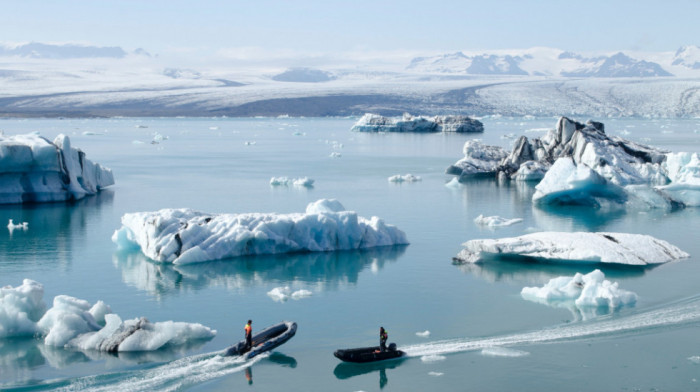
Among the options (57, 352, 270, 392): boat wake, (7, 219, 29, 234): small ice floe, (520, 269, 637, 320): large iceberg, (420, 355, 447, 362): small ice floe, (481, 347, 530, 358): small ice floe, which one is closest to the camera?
(57, 352, 270, 392): boat wake

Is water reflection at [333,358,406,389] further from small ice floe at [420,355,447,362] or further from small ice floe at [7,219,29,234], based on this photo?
small ice floe at [7,219,29,234]

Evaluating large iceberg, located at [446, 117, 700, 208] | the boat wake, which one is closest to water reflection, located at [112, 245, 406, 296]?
the boat wake

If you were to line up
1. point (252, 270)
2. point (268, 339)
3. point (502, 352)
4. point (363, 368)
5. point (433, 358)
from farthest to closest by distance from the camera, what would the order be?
Answer: point (252, 270) → point (268, 339) → point (502, 352) → point (433, 358) → point (363, 368)

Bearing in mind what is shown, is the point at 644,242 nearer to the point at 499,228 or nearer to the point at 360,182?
the point at 499,228

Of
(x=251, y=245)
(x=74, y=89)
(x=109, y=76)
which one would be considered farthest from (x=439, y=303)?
(x=109, y=76)

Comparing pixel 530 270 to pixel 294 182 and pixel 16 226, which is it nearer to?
pixel 16 226

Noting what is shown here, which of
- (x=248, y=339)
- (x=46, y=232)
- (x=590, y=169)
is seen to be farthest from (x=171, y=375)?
(x=590, y=169)

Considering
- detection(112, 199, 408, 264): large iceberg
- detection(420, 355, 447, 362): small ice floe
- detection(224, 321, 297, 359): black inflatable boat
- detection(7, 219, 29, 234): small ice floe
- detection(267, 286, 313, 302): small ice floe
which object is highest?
detection(112, 199, 408, 264): large iceberg
